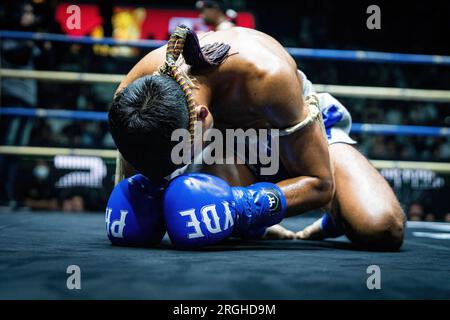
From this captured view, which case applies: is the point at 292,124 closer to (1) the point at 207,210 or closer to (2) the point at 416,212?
(1) the point at 207,210

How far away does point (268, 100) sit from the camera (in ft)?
4.55

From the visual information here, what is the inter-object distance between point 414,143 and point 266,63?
12.9ft

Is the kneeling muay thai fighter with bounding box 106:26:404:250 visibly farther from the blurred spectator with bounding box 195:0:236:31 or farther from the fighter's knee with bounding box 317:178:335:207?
the blurred spectator with bounding box 195:0:236:31

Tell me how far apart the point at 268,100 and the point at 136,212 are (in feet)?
1.48

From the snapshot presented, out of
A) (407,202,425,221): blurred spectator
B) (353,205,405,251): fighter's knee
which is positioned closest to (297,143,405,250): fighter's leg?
(353,205,405,251): fighter's knee

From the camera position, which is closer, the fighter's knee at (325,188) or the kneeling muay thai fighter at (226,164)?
the kneeling muay thai fighter at (226,164)

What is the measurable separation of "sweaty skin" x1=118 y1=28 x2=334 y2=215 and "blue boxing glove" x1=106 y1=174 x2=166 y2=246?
0.27 metres

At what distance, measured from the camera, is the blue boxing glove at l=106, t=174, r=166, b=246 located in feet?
4.35

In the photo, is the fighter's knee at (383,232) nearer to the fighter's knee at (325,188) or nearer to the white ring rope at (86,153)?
the fighter's knee at (325,188)

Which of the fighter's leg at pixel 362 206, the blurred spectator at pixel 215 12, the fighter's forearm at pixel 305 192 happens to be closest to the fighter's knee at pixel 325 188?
the fighter's forearm at pixel 305 192

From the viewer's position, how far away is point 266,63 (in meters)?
1.40

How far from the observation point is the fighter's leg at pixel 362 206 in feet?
5.06

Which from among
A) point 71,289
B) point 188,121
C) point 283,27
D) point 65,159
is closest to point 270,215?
point 188,121

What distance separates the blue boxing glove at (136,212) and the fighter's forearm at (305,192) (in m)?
0.35
